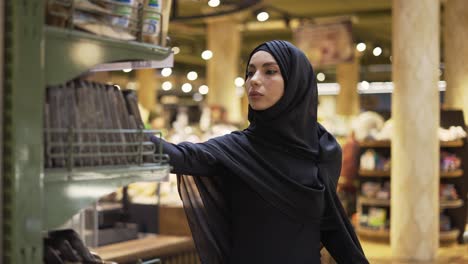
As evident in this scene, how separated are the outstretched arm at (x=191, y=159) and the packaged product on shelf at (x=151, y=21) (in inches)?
16.6

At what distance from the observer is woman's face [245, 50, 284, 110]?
99.7 inches

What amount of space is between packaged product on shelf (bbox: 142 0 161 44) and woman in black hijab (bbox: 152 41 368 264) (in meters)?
0.58

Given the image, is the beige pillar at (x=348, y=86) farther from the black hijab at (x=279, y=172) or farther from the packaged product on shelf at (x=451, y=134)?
the black hijab at (x=279, y=172)

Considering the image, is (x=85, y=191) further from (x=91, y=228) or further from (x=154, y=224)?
(x=154, y=224)

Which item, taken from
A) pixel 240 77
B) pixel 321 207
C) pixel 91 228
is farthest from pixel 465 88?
pixel 240 77

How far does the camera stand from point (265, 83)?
254cm

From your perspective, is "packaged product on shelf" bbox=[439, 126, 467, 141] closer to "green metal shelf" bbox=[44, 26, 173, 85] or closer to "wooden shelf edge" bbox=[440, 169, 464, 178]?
"wooden shelf edge" bbox=[440, 169, 464, 178]

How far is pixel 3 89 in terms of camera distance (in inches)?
60.9

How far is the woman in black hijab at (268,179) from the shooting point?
2.52 m

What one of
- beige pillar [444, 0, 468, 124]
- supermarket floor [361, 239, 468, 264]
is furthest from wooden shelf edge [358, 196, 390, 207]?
beige pillar [444, 0, 468, 124]

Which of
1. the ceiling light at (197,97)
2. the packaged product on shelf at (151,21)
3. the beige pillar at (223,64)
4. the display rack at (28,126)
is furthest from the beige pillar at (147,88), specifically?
the display rack at (28,126)

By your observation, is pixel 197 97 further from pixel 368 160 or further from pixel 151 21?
pixel 151 21

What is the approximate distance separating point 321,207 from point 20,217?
4.34ft

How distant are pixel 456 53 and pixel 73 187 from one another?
34.7 feet
